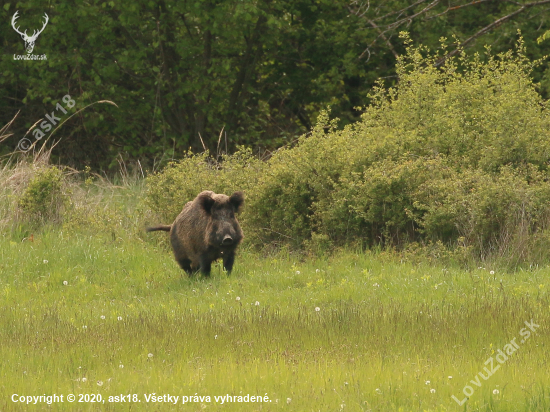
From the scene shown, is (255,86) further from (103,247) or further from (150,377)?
(150,377)

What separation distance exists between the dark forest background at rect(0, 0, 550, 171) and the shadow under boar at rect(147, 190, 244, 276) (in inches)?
368

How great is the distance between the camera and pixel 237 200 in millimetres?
11797

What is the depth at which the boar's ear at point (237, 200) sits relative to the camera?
11.8m

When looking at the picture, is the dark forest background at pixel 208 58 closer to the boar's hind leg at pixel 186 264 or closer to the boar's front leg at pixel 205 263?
the boar's hind leg at pixel 186 264

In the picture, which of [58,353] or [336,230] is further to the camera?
[336,230]

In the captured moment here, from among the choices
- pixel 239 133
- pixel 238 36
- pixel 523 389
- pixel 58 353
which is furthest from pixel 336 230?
pixel 239 133

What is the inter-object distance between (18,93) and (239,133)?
7.55 meters

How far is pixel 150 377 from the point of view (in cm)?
733

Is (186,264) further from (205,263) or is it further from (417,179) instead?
(417,179)

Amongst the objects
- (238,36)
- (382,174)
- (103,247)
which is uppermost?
(238,36)

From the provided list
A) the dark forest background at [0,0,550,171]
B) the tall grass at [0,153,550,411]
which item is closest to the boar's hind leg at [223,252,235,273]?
the tall grass at [0,153,550,411]

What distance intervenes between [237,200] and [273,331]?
317 cm

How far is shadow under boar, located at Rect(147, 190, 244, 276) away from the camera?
11.6 m

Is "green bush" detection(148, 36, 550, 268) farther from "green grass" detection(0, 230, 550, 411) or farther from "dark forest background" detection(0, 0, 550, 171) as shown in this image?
"dark forest background" detection(0, 0, 550, 171)
